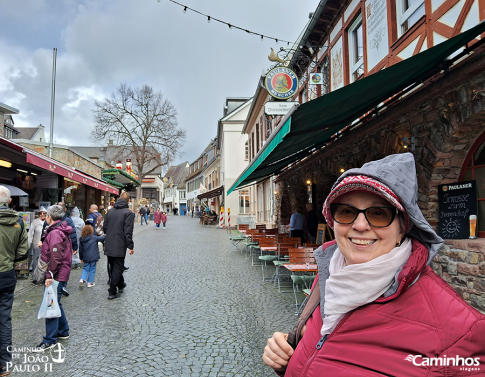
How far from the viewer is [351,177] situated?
1253 millimetres

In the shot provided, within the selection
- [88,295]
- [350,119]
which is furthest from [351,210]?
[88,295]

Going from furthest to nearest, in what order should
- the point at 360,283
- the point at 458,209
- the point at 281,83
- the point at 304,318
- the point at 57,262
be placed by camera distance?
1. the point at 281,83
2. the point at 458,209
3. the point at 57,262
4. the point at 304,318
5. the point at 360,283

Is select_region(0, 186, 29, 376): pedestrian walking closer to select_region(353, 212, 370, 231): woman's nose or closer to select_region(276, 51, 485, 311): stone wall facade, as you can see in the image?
select_region(353, 212, 370, 231): woman's nose

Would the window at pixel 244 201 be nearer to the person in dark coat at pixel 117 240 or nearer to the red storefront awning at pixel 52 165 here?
the red storefront awning at pixel 52 165

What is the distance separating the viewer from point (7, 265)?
3.50 m

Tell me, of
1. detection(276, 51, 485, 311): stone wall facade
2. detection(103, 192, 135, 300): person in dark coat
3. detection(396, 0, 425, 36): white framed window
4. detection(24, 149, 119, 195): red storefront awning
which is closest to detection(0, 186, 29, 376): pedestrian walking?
detection(103, 192, 135, 300): person in dark coat

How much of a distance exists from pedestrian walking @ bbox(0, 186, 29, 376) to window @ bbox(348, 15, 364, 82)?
7.27m

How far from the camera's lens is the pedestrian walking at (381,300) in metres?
0.94

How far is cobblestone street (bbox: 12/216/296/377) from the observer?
3582 mm

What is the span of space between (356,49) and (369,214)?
8305 millimetres

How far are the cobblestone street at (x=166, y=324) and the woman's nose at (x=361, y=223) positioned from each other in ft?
8.91

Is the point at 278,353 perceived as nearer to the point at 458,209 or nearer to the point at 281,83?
the point at 458,209

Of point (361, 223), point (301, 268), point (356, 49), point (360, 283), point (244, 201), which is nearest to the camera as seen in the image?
point (360, 283)

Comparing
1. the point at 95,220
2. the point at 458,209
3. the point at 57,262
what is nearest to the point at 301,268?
the point at 458,209
